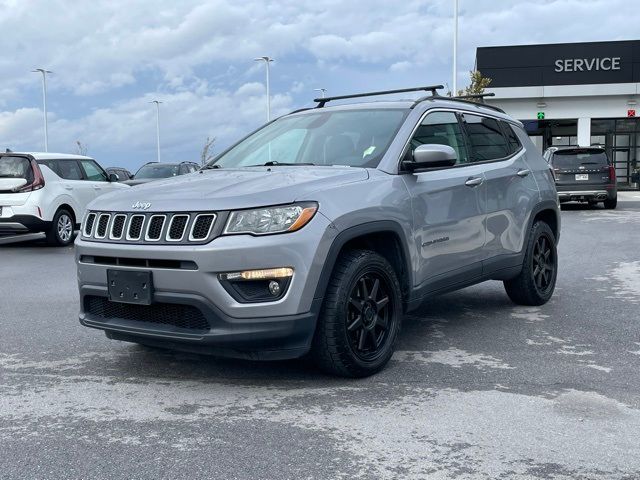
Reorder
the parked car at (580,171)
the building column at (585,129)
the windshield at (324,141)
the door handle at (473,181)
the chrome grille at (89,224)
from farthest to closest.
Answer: the building column at (585,129) → the parked car at (580,171) → the door handle at (473,181) → the windshield at (324,141) → the chrome grille at (89,224)

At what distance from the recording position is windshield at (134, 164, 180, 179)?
67.6 ft

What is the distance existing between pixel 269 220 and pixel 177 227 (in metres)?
0.50

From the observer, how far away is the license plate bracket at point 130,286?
163 inches

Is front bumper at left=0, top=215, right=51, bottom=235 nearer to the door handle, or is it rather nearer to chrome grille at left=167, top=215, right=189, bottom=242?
the door handle

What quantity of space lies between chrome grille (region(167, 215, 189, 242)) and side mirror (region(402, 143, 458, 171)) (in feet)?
5.22

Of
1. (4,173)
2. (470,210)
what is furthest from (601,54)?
(470,210)

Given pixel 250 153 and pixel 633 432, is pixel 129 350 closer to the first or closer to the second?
pixel 250 153

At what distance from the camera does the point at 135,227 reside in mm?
4246

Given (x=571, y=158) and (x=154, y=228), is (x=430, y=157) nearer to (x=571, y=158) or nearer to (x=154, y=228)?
(x=154, y=228)

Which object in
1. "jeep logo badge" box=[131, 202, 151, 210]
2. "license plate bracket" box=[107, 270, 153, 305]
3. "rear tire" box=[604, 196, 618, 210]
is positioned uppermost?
"jeep logo badge" box=[131, 202, 151, 210]

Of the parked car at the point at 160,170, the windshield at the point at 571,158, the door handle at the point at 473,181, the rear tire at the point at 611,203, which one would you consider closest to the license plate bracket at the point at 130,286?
the door handle at the point at 473,181

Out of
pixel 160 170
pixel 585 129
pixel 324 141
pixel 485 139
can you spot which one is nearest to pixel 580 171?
pixel 160 170

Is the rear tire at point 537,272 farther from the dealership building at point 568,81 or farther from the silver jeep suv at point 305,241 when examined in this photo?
the dealership building at point 568,81

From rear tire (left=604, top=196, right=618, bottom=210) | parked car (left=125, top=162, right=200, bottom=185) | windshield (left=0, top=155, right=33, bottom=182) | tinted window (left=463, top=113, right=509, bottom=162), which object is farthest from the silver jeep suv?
rear tire (left=604, top=196, right=618, bottom=210)
